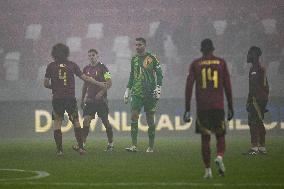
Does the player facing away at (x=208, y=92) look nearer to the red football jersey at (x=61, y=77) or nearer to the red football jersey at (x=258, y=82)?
the red football jersey at (x=258, y=82)

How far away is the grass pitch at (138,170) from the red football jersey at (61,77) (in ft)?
4.06

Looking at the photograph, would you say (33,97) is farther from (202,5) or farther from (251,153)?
(251,153)

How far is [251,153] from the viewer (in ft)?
47.3

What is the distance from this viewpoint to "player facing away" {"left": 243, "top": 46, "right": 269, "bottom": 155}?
1425 cm

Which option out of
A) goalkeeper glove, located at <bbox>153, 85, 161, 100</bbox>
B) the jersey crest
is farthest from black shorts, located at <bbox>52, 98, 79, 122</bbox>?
the jersey crest

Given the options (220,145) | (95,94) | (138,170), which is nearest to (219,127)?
(220,145)

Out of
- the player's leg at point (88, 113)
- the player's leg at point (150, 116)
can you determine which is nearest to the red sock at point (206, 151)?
the player's leg at point (150, 116)

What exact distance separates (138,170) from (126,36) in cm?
1827

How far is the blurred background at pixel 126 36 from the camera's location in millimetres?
25750

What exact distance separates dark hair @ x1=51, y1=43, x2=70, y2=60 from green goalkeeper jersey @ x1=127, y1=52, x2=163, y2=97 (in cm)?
186

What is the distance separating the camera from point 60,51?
14.0 meters

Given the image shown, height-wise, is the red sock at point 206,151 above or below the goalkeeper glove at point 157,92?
below

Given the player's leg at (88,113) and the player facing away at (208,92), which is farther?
the player's leg at (88,113)

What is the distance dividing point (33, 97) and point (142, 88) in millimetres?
10730
